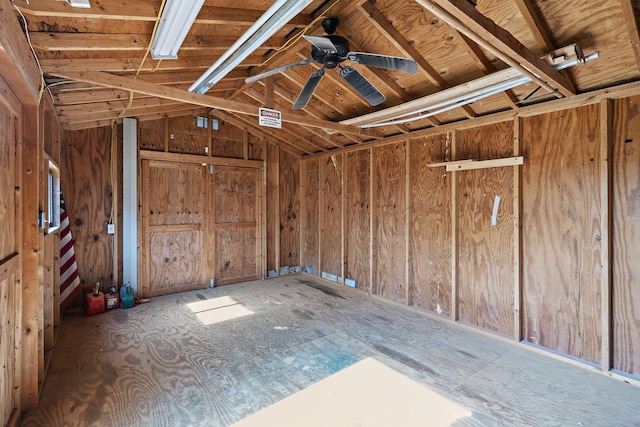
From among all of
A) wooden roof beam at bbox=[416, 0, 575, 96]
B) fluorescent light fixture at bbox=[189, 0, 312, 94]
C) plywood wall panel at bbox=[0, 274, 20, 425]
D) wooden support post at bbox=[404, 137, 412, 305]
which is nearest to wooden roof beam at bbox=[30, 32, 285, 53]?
fluorescent light fixture at bbox=[189, 0, 312, 94]

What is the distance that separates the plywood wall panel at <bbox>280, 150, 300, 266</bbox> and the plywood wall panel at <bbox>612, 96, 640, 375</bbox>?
16.2 feet

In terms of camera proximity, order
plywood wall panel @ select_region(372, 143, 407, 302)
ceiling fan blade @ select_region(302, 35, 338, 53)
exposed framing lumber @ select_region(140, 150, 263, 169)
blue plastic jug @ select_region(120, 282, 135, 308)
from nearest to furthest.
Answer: ceiling fan blade @ select_region(302, 35, 338, 53), blue plastic jug @ select_region(120, 282, 135, 308), plywood wall panel @ select_region(372, 143, 407, 302), exposed framing lumber @ select_region(140, 150, 263, 169)

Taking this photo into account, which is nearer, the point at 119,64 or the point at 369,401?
the point at 369,401

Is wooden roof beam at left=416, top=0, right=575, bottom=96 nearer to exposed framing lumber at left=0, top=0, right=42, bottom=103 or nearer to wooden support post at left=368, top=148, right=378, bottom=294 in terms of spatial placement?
exposed framing lumber at left=0, top=0, right=42, bottom=103

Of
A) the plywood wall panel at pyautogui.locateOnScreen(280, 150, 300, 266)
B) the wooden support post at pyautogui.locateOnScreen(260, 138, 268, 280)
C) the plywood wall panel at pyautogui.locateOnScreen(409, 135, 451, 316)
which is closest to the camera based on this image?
the plywood wall panel at pyautogui.locateOnScreen(409, 135, 451, 316)

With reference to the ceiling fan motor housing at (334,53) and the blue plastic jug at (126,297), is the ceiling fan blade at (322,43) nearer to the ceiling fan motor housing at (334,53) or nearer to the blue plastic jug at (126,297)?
the ceiling fan motor housing at (334,53)

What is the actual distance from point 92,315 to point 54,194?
1.69 metres

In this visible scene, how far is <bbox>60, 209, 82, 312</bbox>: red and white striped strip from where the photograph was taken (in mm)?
3928

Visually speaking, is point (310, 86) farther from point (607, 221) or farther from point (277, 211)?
point (277, 211)

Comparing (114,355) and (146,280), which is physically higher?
(146,280)

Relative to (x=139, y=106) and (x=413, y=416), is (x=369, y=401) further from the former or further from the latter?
(x=139, y=106)

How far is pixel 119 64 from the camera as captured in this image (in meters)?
2.56

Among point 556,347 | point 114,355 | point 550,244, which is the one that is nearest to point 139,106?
point 114,355

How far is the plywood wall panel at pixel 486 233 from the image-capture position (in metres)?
3.27
